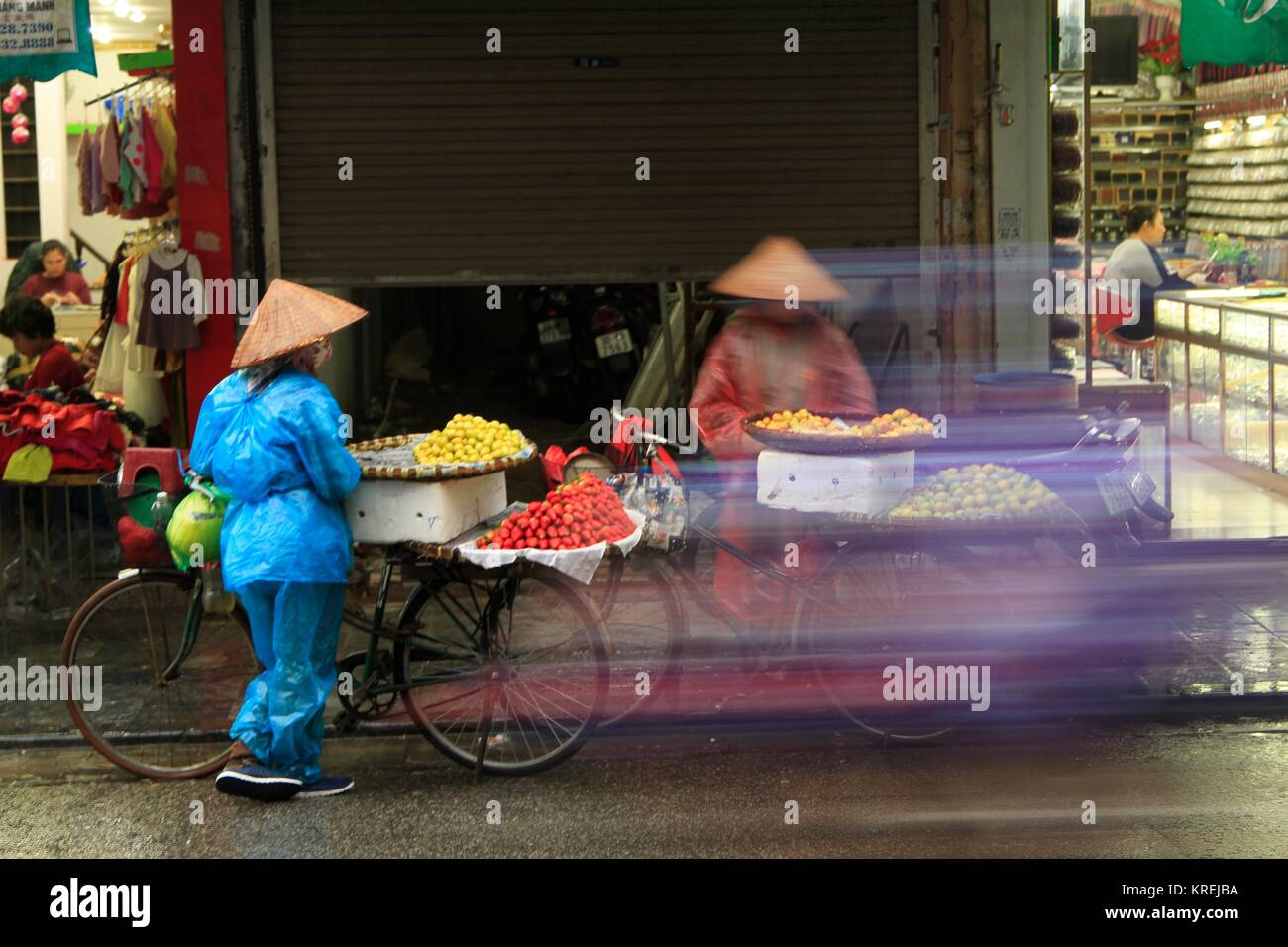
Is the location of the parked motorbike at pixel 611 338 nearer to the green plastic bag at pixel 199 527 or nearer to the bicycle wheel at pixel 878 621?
the bicycle wheel at pixel 878 621

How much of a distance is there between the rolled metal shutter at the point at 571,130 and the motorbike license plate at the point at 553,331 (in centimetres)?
379

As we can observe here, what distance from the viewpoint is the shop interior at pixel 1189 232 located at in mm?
9609

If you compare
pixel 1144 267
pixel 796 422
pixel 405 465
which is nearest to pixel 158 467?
pixel 405 465

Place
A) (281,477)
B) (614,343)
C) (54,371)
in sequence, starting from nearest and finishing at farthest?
1. (281,477)
2. (54,371)
3. (614,343)

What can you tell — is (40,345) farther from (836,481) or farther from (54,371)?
(836,481)

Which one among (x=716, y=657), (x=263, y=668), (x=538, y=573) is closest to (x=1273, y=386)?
(x=716, y=657)

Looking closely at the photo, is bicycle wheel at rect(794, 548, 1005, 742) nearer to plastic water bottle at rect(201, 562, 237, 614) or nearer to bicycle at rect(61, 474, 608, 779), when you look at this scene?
bicycle at rect(61, 474, 608, 779)

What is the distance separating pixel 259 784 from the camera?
6.10 metres

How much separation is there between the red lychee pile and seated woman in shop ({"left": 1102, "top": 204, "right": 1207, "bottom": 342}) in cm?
676

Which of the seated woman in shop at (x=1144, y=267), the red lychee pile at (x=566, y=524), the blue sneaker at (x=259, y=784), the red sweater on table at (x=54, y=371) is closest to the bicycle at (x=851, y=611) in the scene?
the red lychee pile at (x=566, y=524)

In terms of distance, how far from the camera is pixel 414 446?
673cm

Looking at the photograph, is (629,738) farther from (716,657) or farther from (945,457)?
(945,457)

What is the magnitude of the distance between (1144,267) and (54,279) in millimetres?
8423

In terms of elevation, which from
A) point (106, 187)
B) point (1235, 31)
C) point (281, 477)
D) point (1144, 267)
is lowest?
point (281, 477)
